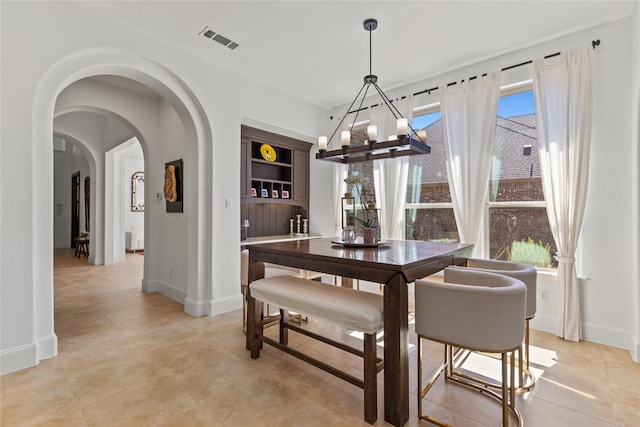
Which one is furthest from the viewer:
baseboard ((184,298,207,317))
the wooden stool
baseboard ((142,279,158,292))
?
the wooden stool

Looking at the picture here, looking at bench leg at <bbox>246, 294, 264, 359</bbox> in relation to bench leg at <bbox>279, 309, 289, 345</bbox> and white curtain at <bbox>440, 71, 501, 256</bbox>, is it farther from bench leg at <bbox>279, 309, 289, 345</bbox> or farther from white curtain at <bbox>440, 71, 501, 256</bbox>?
white curtain at <bbox>440, 71, 501, 256</bbox>

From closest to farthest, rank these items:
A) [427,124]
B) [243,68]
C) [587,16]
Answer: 1. [587,16]
2. [243,68]
3. [427,124]

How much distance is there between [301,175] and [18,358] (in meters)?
4.02

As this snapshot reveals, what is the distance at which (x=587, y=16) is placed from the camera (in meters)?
2.77

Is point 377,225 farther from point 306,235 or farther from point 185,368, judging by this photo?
point 306,235

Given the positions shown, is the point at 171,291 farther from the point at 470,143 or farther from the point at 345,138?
the point at 470,143

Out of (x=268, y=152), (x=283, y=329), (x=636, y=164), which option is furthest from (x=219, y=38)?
(x=636, y=164)

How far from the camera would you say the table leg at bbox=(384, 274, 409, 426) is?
169 cm

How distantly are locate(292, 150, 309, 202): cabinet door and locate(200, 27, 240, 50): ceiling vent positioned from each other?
2.18m

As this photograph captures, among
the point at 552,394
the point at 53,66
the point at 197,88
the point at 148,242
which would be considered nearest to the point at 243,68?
the point at 197,88

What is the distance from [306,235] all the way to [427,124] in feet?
8.54

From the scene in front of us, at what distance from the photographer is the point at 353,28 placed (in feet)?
9.59

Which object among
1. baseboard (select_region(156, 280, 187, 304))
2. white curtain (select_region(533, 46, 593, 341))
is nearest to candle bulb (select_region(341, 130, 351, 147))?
white curtain (select_region(533, 46, 593, 341))

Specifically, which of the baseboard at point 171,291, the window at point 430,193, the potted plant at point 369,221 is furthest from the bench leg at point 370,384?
the baseboard at point 171,291
